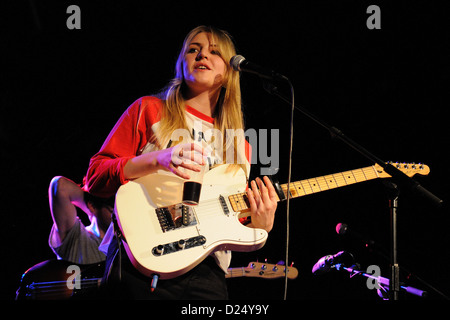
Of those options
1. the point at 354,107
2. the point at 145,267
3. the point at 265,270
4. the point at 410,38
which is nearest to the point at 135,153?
the point at 145,267

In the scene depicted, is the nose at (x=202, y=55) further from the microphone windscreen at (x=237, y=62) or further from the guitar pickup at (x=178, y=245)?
the guitar pickup at (x=178, y=245)

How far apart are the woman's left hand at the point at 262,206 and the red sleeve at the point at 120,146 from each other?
835mm

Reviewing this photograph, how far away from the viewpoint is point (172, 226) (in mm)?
1884

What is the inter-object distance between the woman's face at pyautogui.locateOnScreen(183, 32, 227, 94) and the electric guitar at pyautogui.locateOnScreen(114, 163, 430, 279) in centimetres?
69

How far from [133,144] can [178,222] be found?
2.12ft

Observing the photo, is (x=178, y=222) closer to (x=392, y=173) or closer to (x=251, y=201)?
(x=251, y=201)

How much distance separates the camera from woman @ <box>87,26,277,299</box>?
1798 mm

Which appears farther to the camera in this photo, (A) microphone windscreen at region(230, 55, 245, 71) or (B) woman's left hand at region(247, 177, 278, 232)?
(B) woman's left hand at region(247, 177, 278, 232)

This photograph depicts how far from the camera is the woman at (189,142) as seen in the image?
180 centimetres

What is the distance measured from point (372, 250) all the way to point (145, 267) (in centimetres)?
232

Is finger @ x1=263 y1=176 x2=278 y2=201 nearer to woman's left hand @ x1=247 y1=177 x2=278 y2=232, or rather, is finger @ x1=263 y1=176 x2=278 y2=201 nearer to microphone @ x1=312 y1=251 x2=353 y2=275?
woman's left hand @ x1=247 y1=177 x2=278 y2=232

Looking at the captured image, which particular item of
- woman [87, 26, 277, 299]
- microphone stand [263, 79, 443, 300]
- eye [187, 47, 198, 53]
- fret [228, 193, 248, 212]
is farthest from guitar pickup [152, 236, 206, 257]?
eye [187, 47, 198, 53]

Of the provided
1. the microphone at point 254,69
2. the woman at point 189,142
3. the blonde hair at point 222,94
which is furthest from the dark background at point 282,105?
the microphone at point 254,69

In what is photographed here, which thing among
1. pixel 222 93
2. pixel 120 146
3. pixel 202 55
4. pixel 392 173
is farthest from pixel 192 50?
pixel 392 173
